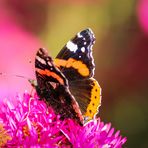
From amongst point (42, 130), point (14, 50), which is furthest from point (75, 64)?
point (14, 50)


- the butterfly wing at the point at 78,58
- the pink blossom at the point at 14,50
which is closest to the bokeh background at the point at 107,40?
the pink blossom at the point at 14,50

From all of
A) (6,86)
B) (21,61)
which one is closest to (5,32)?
(21,61)

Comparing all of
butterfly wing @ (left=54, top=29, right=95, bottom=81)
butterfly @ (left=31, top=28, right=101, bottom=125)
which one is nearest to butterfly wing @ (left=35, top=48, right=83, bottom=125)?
butterfly @ (left=31, top=28, right=101, bottom=125)

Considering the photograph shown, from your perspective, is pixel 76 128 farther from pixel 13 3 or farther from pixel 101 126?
pixel 13 3

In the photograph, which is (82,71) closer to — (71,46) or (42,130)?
(71,46)

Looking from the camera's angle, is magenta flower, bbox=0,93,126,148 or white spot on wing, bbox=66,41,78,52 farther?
white spot on wing, bbox=66,41,78,52

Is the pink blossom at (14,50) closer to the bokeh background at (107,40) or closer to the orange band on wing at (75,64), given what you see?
the bokeh background at (107,40)

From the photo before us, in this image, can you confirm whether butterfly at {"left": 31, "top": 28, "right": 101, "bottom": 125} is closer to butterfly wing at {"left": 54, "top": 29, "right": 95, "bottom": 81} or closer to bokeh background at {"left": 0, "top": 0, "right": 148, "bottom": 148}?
butterfly wing at {"left": 54, "top": 29, "right": 95, "bottom": 81}
